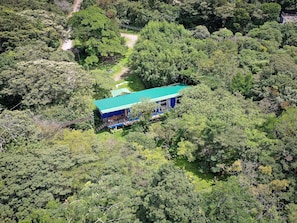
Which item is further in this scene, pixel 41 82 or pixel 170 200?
pixel 41 82

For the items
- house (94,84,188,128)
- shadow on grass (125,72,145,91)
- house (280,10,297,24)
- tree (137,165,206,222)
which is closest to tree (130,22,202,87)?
shadow on grass (125,72,145,91)

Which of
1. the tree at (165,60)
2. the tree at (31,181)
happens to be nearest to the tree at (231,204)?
the tree at (31,181)

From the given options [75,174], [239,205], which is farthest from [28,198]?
[239,205]

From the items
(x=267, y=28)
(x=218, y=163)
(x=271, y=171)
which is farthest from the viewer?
(x=267, y=28)

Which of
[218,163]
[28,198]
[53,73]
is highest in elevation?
[53,73]

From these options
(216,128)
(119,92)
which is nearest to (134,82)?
(119,92)

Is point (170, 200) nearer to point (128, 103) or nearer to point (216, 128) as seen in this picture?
point (216, 128)

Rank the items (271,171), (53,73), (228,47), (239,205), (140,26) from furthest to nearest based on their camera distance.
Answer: (140,26) → (228,47) → (53,73) → (271,171) → (239,205)

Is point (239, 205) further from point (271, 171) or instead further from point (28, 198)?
point (28, 198)
